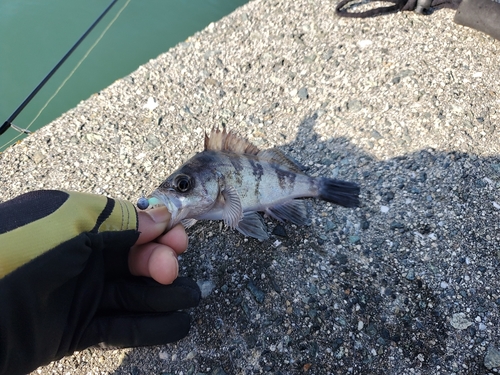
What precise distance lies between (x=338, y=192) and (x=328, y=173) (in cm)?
32

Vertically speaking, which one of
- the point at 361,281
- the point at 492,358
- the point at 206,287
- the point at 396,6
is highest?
the point at 396,6

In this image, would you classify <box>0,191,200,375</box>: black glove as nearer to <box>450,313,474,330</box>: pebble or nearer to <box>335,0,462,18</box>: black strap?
<box>450,313,474,330</box>: pebble

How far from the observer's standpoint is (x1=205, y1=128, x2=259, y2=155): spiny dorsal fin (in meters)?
2.70

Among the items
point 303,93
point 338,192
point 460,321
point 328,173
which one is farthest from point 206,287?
point 303,93

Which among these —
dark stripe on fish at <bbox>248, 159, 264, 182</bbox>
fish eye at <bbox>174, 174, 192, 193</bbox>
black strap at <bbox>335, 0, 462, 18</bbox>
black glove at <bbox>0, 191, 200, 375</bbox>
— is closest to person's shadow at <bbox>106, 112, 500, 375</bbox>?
black glove at <bbox>0, 191, 200, 375</bbox>

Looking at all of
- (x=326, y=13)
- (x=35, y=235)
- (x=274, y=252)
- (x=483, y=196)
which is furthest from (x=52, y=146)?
(x=483, y=196)

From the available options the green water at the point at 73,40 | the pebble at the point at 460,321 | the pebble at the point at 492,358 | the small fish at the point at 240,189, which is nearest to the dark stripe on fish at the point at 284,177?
the small fish at the point at 240,189

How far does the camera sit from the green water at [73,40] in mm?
5516

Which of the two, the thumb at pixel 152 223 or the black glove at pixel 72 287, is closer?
the black glove at pixel 72 287

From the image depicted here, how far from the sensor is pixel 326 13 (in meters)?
4.31

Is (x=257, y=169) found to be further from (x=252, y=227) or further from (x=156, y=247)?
(x=156, y=247)

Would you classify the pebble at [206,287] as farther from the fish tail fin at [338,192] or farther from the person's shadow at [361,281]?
the fish tail fin at [338,192]

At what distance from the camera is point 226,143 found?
8.95 feet

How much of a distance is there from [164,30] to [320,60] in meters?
3.52
